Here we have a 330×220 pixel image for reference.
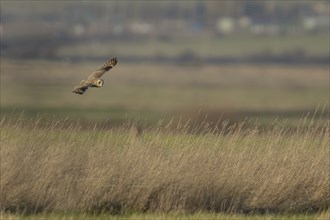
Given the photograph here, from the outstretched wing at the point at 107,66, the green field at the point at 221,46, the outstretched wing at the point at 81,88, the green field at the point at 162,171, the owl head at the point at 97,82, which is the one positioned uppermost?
the outstretched wing at the point at 107,66

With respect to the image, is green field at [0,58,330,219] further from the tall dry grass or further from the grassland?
the grassland

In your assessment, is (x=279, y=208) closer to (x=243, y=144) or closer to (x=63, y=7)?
(x=243, y=144)

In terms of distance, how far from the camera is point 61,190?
48.4 ft

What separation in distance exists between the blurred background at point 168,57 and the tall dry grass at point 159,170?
530 centimetres

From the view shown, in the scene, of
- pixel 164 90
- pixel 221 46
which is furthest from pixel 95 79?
pixel 221 46

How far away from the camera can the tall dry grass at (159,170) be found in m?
14.8

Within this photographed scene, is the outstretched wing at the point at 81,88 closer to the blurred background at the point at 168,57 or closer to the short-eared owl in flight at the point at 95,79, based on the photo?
the short-eared owl in flight at the point at 95,79

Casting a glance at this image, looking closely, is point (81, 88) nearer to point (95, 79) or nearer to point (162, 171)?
point (95, 79)

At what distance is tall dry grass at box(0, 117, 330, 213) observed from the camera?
1478 centimetres

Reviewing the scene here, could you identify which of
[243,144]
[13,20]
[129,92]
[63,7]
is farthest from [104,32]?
[243,144]

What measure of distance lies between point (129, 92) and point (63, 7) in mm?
5114

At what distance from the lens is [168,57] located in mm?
45281

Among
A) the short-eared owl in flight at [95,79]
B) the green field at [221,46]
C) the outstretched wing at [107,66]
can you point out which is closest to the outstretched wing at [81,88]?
the short-eared owl in flight at [95,79]

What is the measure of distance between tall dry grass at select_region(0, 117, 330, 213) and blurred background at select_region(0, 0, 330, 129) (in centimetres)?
530
